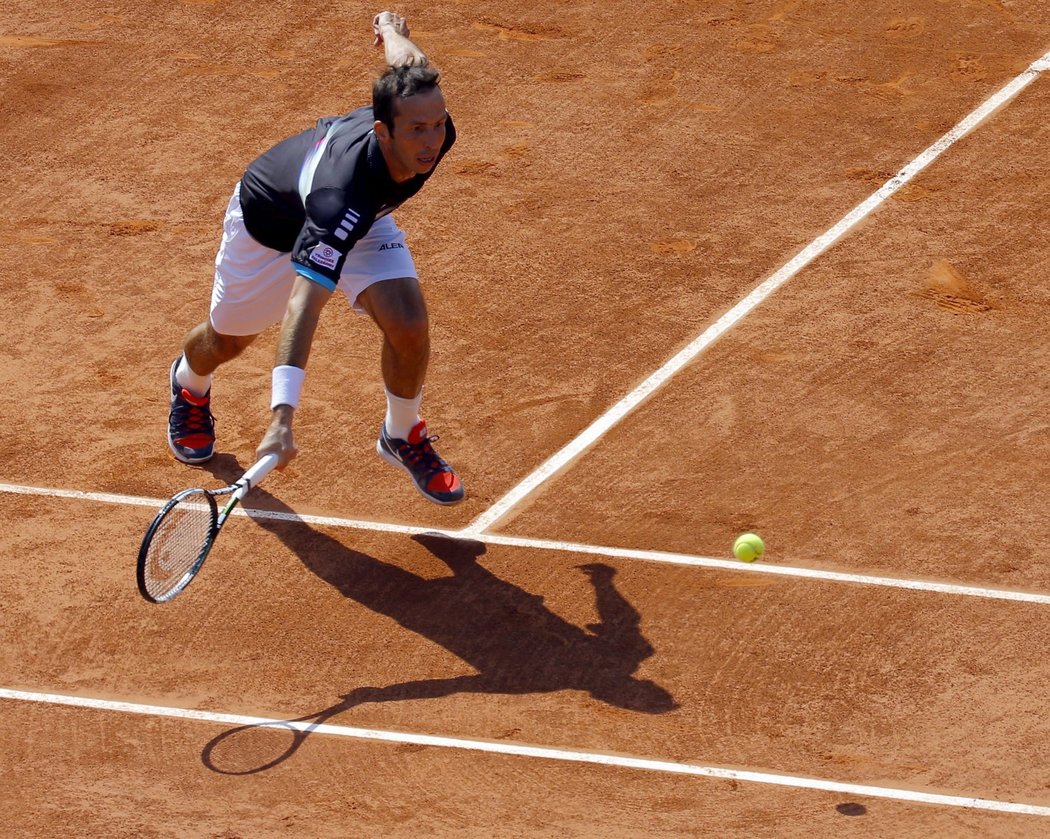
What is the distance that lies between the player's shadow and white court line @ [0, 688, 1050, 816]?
0.14 metres

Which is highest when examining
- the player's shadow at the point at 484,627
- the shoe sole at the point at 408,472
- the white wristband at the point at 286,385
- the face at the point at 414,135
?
the face at the point at 414,135

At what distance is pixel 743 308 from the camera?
9.70 meters

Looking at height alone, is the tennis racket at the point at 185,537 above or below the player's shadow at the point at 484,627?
above

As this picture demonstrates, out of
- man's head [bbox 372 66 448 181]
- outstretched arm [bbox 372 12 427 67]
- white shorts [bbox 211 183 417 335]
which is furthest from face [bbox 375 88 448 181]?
white shorts [bbox 211 183 417 335]

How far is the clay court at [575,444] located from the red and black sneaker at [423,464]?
0.26 metres

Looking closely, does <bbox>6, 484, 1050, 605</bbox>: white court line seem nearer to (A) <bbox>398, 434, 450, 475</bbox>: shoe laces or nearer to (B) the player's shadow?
(B) the player's shadow

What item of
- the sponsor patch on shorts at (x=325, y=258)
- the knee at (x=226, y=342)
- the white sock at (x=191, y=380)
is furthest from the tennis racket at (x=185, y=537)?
the white sock at (x=191, y=380)

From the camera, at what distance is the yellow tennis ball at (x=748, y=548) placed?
24.6 ft

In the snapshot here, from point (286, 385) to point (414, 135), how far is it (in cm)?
123

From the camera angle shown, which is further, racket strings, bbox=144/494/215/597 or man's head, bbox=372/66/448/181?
man's head, bbox=372/66/448/181

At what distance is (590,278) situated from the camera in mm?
10016

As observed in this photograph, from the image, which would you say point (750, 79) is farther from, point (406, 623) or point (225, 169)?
point (406, 623)

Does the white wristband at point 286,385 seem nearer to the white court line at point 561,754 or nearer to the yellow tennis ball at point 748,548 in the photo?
the white court line at point 561,754

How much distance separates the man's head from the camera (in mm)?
6961
